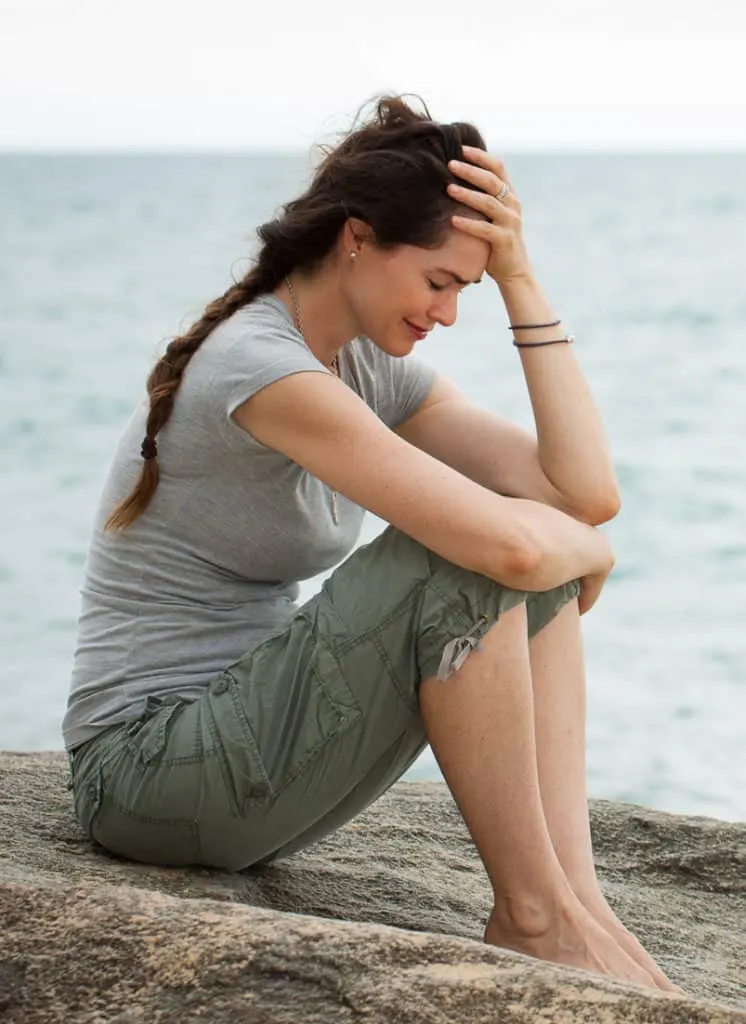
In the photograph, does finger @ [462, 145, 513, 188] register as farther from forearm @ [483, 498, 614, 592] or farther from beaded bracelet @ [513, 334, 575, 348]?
forearm @ [483, 498, 614, 592]

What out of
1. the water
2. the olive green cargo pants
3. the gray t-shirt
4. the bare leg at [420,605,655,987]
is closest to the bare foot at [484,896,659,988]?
the bare leg at [420,605,655,987]

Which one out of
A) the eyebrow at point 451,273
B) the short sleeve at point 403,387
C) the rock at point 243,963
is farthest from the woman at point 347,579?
the short sleeve at point 403,387

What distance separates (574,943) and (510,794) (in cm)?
24

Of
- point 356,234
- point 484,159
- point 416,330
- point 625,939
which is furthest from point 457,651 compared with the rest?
point 484,159

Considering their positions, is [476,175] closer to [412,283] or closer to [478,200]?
[478,200]

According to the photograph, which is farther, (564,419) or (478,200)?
(564,419)

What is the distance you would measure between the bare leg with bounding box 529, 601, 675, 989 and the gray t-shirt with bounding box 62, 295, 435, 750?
1.47 ft

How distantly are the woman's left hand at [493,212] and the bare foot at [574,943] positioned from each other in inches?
42.4

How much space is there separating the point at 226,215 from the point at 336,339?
113ft

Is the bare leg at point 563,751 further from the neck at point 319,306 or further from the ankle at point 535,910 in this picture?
the neck at point 319,306

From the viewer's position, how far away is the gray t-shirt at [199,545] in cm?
241

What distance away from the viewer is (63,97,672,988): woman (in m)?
2.19

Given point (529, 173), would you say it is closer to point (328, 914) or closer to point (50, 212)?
point (50, 212)

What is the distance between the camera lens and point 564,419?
8.73 ft
